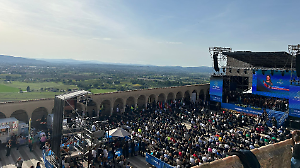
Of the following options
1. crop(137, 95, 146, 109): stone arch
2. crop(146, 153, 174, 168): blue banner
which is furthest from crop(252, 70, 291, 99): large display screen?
crop(146, 153, 174, 168): blue banner

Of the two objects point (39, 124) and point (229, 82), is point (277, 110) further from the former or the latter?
point (39, 124)

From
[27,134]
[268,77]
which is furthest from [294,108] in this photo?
[27,134]

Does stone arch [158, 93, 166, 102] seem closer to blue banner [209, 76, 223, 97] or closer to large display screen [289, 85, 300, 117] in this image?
blue banner [209, 76, 223, 97]

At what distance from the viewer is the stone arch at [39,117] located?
19.6 m

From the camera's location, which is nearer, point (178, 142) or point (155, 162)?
point (155, 162)

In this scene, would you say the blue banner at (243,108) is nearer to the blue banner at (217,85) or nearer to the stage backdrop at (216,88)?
the stage backdrop at (216,88)

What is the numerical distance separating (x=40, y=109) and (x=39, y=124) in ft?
4.99

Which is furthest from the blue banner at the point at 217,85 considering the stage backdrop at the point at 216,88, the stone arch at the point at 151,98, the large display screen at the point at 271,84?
the stone arch at the point at 151,98

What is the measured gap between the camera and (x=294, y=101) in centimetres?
1917

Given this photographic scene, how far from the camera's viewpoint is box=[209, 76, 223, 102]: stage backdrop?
2716 cm

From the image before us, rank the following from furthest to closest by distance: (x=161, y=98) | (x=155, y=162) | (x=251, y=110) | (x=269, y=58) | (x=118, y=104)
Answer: (x=161, y=98), (x=118, y=104), (x=251, y=110), (x=269, y=58), (x=155, y=162)

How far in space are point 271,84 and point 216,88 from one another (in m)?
6.53

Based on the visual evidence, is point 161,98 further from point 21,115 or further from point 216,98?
point 21,115

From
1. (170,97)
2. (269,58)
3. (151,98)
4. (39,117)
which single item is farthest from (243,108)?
(39,117)
